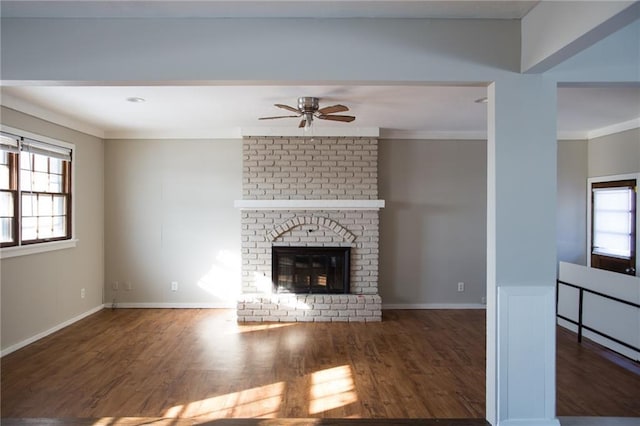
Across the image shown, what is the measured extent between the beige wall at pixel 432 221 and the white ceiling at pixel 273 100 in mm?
287

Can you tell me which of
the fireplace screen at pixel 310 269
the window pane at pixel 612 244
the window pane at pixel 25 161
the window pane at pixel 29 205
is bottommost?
the fireplace screen at pixel 310 269

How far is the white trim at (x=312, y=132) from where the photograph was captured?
5.57 m

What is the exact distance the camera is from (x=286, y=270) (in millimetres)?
5648

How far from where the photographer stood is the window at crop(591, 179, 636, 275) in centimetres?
516

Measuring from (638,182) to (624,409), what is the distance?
10.3 ft

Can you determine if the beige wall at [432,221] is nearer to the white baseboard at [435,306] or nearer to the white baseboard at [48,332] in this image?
the white baseboard at [435,306]

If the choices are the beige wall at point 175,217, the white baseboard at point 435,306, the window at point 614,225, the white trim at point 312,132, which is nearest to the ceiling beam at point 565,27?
the white trim at point 312,132

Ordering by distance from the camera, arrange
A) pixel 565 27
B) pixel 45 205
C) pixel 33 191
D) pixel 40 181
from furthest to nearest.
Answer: pixel 45 205
pixel 40 181
pixel 33 191
pixel 565 27

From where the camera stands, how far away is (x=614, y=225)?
550 cm

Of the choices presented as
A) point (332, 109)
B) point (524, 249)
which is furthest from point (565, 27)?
point (332, 109)

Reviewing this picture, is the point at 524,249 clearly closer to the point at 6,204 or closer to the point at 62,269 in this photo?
the point at 6,204

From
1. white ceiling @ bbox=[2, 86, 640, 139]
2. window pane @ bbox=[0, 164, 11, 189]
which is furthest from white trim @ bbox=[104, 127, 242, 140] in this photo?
window pane @ bbox=[0, 164, 11, 189]

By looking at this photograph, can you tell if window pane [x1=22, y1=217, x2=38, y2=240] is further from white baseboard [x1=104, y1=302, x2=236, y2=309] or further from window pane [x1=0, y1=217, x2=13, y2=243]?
white baseboard [x1=104, y1=302, x2=236, y2=309]

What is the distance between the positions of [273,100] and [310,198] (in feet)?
5.86
